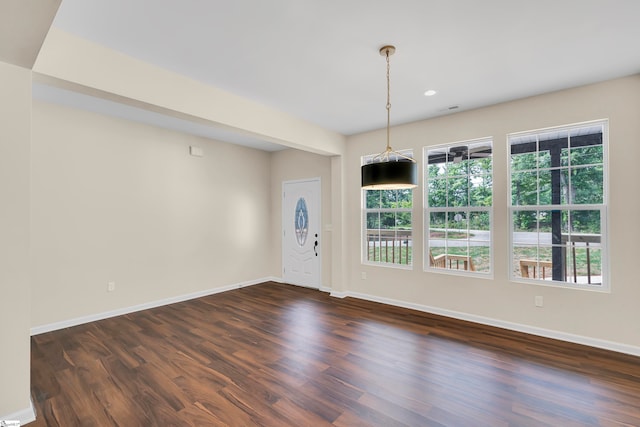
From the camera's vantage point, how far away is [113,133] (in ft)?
14.0

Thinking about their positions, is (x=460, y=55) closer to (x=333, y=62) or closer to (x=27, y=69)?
(x=333, y=62)

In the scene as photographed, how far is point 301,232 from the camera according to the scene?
20.3 feet

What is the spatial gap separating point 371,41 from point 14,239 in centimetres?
303

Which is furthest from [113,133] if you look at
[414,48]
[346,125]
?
[414,48]

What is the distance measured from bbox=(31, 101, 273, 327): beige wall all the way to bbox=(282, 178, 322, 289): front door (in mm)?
822

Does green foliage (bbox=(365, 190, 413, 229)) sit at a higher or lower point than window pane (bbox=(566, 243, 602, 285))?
higher

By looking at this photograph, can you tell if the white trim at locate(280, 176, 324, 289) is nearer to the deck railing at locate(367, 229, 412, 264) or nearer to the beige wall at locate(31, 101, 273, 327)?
the beige wall at locate(31, 101, 273, 327)

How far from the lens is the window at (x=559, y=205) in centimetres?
329

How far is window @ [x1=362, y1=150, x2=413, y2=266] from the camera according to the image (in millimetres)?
4688

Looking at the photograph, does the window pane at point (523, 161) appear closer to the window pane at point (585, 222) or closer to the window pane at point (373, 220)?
the window pane at point (585, 222)

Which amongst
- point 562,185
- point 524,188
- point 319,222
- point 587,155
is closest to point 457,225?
point 524,188

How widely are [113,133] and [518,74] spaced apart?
508cm

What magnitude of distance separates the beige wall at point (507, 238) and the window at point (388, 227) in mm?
140

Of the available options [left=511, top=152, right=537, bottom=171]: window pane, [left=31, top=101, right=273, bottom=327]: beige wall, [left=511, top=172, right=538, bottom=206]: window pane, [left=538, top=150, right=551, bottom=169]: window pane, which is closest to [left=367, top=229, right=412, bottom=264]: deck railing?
[left=511, top=172, right=538, bottom=206]: window pane
